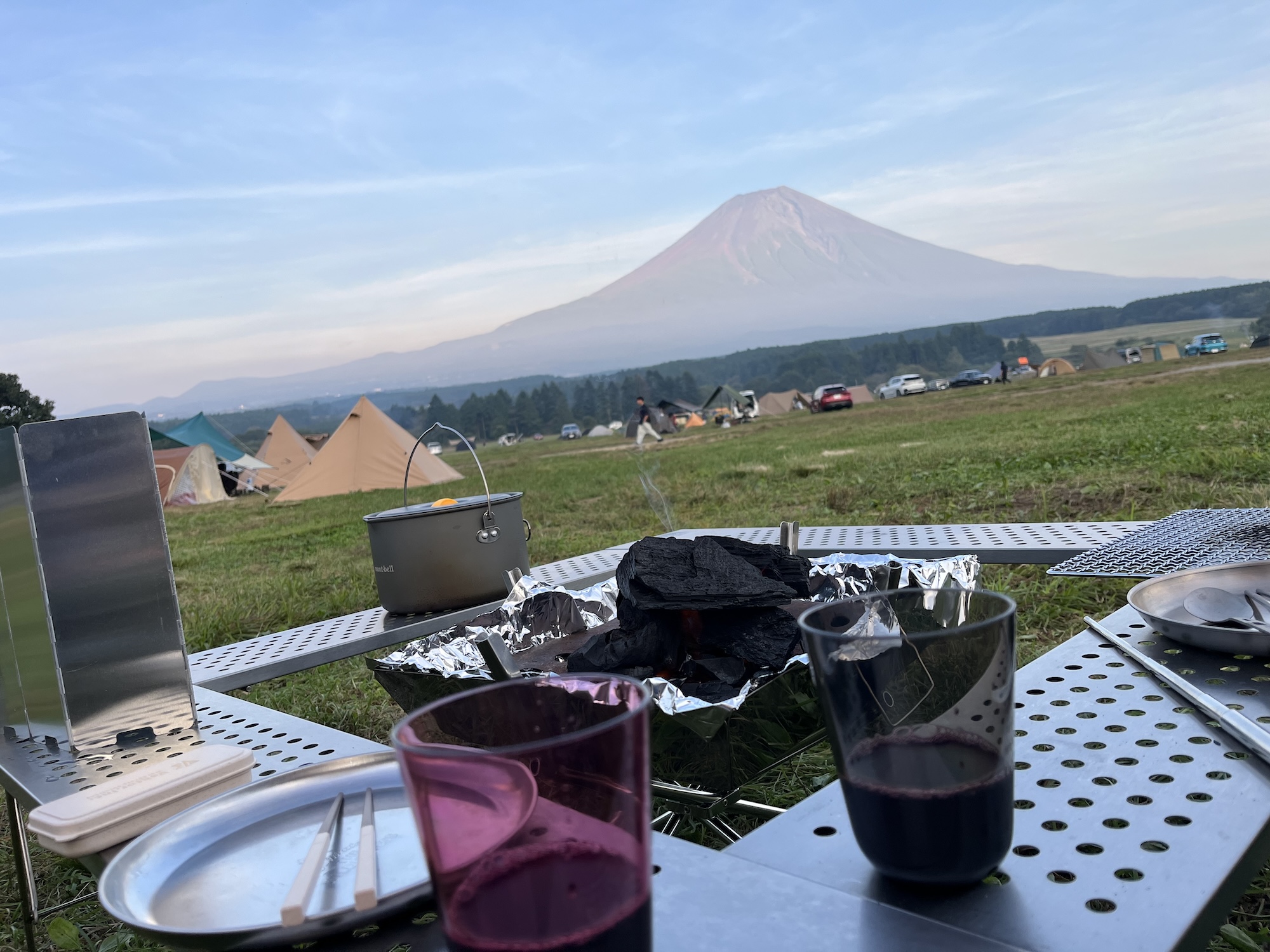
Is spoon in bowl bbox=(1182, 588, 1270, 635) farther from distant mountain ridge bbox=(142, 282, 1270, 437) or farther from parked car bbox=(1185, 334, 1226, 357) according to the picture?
distant mountain ridge bbox=(142, 282, 1270, 437)

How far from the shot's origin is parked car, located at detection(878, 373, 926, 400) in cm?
3550

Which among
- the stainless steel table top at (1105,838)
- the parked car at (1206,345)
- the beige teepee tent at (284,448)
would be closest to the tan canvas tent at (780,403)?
the parked car at (1206,345)

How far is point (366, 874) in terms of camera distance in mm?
555

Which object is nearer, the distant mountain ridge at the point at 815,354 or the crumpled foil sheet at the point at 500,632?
the crumpled foil sheet at the point at 500,632

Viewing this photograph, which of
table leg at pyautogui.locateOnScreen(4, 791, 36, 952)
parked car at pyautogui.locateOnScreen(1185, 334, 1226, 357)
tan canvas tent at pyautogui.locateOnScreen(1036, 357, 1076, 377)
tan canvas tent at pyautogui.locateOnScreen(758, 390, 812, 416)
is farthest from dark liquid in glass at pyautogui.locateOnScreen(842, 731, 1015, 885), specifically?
tan canvas tent at pyautogui.locateOnScreen(1036, 357, 1076, 377)

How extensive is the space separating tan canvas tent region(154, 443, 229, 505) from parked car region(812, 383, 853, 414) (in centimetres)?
1630

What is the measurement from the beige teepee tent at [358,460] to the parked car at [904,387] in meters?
24.6

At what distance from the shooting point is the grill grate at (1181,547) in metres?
1.23

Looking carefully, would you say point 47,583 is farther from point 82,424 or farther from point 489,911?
point 489,911

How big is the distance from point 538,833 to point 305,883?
0.23m

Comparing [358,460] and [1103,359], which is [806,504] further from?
[1103,359]

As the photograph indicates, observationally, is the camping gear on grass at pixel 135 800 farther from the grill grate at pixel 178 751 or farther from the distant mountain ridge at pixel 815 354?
the distant mountain ridge at pixel 815 354

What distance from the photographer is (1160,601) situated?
108 centimetres

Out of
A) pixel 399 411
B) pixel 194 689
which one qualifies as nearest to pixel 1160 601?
pixel 194 689
